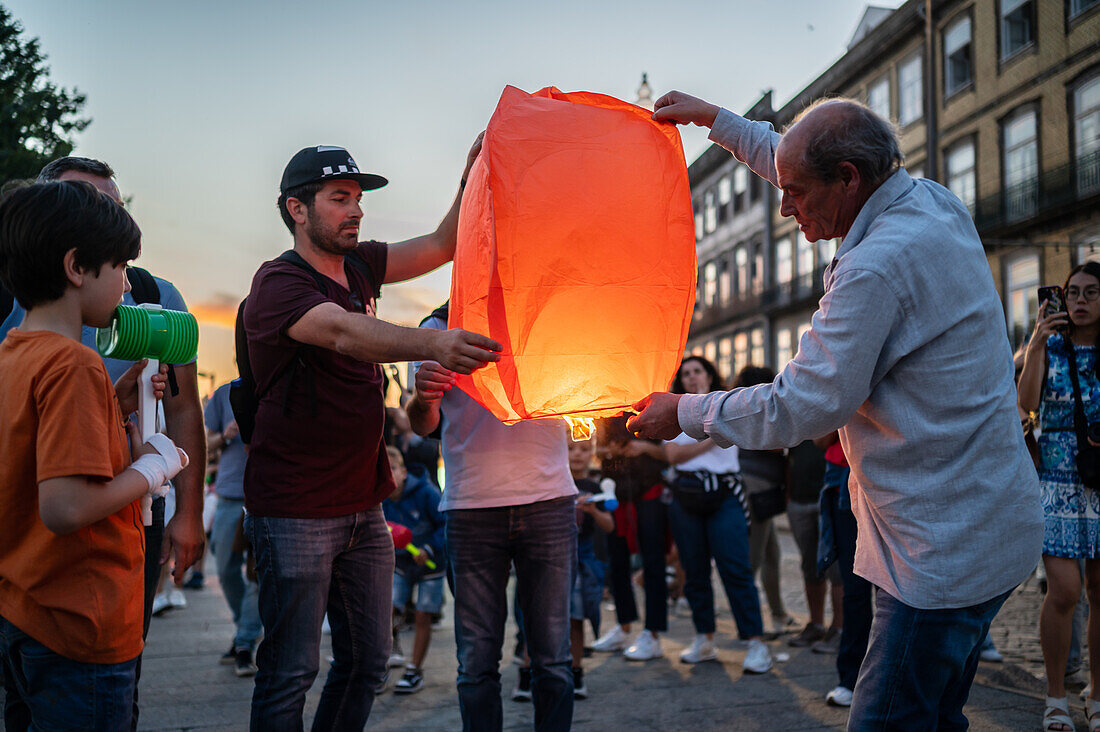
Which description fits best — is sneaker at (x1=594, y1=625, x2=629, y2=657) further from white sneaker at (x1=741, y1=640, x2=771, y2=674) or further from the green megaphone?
the green megaphone

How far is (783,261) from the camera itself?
116ft

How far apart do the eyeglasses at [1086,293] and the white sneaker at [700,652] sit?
3.24 m

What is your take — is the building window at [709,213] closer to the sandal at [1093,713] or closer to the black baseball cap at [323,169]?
the sandal at [1093,713]

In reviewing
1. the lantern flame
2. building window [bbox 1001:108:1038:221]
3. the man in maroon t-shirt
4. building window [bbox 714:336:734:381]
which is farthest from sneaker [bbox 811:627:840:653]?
building window [bbox 714:336:734:381]

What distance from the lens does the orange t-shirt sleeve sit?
210 cm

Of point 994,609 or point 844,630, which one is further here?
point 844,630

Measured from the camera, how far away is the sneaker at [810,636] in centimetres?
679

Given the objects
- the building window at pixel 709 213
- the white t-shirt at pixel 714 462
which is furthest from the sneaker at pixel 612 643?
the building window at pixel 709 213

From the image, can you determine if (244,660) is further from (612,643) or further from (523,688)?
(612,643)

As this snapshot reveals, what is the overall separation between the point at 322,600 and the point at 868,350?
199cm

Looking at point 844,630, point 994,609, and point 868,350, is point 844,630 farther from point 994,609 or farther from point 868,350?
point 868,350

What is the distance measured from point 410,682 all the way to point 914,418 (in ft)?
13.9

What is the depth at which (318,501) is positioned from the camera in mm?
3111

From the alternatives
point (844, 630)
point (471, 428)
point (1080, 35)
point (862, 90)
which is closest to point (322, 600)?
point (471, 428)
